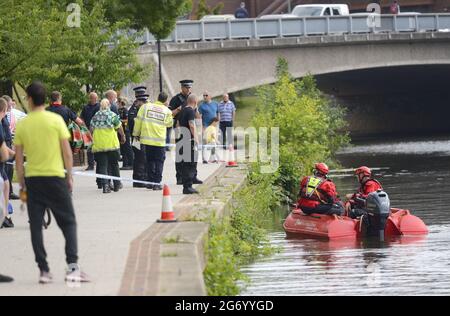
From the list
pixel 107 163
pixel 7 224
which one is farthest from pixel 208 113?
pixel 7 224

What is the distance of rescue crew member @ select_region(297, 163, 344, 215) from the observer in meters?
24.5

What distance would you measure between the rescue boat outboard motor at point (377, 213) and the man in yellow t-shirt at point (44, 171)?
37.6ft

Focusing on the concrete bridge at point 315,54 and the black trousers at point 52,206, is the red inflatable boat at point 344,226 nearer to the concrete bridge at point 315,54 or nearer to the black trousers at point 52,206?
the black trousers at point 52,206

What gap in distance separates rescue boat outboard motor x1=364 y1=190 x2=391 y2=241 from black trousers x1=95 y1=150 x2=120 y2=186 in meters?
4.60

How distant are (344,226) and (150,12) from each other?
58.4ft

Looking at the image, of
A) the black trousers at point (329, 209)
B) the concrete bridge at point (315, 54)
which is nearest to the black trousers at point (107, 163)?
the black trousers at point (329, 209)

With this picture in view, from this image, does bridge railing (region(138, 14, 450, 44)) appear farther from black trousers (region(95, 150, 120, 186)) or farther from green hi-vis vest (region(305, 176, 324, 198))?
green hi-vis vest (region(305, 176, 324, 198))

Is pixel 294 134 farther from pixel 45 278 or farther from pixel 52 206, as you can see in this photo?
pixel 45 278

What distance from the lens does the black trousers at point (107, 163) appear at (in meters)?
24.7

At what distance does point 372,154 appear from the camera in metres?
53.0

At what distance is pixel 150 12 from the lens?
134 feet

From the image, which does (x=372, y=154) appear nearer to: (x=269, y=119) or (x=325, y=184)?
(x=269, y=119)
